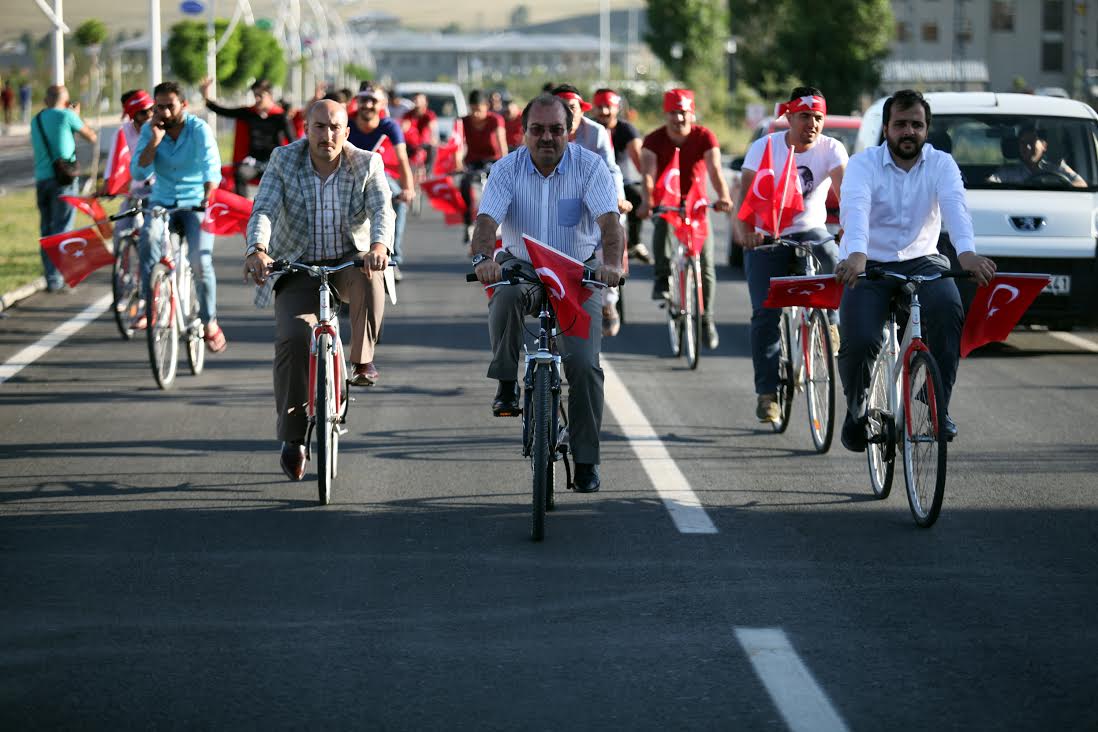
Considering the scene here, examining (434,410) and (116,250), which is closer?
(434,410)

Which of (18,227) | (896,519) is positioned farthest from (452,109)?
(896,519)

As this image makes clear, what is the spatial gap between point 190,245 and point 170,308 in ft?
1.86

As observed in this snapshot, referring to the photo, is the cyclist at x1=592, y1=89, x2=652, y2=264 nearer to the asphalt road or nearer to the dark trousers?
the asphalt road

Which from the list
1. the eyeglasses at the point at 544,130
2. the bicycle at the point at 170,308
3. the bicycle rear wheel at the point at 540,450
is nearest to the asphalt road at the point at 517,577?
the bicycle rear wheel at the point at 540,450

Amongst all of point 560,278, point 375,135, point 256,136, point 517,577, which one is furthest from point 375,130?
point 517,577

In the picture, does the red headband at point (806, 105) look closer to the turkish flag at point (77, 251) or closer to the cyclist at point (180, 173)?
the cyclist at point (180, 173)

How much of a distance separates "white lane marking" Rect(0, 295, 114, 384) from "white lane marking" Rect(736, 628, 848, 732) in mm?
7377

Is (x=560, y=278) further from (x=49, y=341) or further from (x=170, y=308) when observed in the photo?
(x=49, y=341)

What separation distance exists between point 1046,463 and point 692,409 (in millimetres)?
2331

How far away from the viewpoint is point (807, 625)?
238 inches

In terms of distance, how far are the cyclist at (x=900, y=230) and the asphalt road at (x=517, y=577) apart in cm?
74

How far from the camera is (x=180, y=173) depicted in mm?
11891

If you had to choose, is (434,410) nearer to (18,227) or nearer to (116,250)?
(116,250)

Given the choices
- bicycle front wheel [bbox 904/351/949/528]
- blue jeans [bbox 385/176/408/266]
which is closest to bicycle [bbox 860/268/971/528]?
bicycle front wheel [bbox 904/351/949/528]
